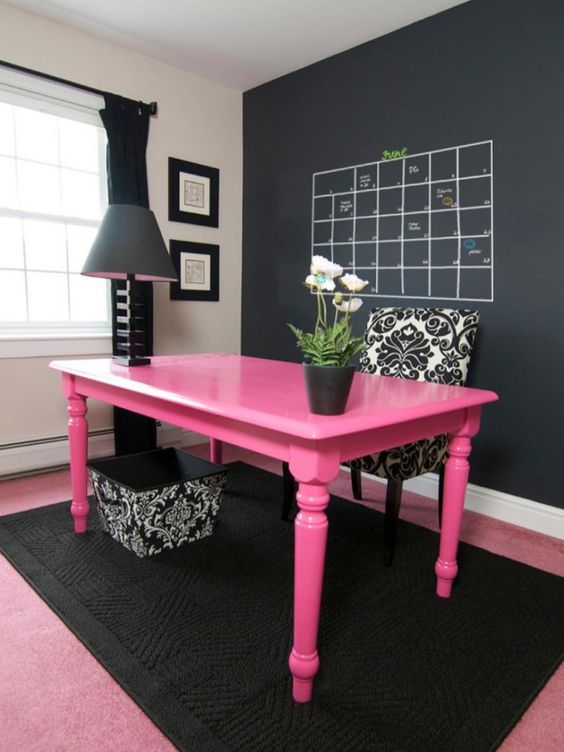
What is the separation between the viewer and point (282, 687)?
1424 mm

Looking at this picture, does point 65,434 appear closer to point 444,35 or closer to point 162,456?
point 162,456

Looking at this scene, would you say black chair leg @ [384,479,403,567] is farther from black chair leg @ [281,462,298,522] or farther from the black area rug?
black chair leg @ [281,462,298,522]

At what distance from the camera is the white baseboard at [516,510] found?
2434 millimetres

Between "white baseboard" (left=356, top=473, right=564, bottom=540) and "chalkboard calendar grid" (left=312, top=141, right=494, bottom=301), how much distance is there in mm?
955

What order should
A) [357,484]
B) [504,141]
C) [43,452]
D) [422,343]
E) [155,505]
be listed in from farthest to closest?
[43,452], [357,484], [504,141], [422,343], [155,505]

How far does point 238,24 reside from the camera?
288 cm

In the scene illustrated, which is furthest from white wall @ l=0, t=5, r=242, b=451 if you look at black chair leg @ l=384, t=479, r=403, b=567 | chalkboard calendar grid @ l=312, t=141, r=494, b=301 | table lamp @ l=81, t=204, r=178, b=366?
black chair leg @ l=384, t=479, r=403, b=567

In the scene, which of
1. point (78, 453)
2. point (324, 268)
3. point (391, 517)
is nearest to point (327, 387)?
point (324, 268)

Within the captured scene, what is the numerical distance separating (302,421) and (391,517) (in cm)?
99

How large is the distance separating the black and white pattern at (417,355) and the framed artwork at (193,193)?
1670mm

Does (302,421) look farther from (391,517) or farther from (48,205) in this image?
(48,205)

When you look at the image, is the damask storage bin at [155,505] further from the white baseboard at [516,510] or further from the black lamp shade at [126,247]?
the white baseboard at [516,510]

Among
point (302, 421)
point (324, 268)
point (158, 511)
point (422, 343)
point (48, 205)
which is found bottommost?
point (158, 511)

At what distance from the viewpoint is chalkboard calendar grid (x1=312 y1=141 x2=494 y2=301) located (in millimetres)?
2607
